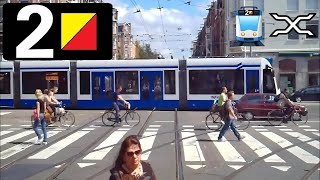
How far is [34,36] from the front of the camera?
2.52 meters

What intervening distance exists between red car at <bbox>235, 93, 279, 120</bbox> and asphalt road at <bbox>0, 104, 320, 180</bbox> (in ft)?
3.02

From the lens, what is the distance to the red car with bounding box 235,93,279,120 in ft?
19.4

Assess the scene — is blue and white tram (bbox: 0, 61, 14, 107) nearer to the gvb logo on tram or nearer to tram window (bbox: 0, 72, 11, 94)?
tram window (bbox: 0, 72, 11, 94)

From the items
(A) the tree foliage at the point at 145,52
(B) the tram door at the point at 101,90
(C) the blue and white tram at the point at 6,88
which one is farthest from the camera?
(B) the tram door at the point at 101,90

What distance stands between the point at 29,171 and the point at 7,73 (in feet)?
12.9

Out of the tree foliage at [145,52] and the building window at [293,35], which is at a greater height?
the building window at [293,35]

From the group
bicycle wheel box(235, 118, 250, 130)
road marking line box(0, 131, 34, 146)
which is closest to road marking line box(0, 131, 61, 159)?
road marking line box(0, 131, 34, 146)

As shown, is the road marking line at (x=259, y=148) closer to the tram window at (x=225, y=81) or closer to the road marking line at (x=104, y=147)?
the tram window at (x=225, y=81)

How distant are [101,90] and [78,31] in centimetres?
258

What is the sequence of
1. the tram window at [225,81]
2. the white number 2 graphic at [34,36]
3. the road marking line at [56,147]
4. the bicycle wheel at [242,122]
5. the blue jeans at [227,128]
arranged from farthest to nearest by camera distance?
→ 1. the blue jeans at [227,128]
2. the road marking line at [56,147]
3. the bicycle wheel at [242,122]
4. the tram window at [225,81]
5. the white number 2 graphic at [34,36]

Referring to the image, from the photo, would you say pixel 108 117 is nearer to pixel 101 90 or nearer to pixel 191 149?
pixel 191 149

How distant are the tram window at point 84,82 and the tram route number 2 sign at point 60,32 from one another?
2.11m

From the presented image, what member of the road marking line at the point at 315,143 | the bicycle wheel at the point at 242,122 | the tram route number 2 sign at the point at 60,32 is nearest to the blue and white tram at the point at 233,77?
the bicycle wheel at the point at 242,122

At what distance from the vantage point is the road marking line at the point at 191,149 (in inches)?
373
